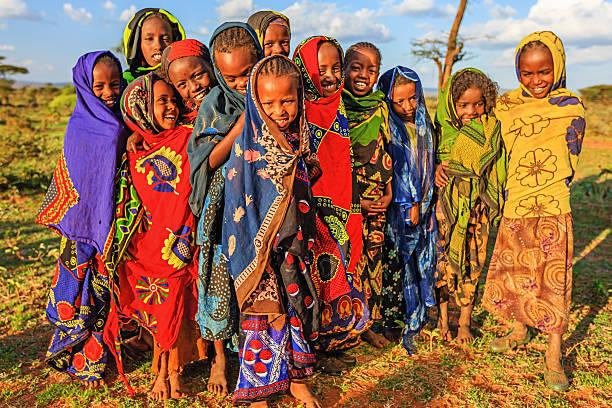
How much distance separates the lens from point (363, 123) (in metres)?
3.36

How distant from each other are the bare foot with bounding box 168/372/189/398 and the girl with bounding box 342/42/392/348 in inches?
48.5

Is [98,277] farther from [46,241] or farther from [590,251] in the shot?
[590,251]

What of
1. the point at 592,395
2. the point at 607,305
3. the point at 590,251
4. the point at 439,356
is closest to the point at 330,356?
the point at 439,356

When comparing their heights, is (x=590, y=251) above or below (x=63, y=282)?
below

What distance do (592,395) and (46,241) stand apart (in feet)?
18.5

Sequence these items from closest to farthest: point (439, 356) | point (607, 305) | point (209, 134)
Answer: point (209, 134), point (439, 356), point (607, 305)

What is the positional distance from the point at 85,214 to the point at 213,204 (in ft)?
2.60

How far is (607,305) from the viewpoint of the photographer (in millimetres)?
4582

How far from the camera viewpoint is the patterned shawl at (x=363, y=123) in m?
3.35

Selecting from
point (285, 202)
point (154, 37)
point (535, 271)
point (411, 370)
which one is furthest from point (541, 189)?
point (154, 37)

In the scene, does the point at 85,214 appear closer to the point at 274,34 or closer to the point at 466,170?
the point at 274,34

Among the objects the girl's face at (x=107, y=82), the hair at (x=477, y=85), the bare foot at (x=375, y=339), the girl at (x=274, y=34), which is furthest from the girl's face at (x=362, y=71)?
the bare foot at (x=375, y=339)

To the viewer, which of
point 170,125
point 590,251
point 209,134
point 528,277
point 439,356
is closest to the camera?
point 209,134

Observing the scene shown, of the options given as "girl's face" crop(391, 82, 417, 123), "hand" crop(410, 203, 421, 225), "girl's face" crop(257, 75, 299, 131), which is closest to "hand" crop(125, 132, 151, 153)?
"girl's face" crop(257, 75, 299, 131)
